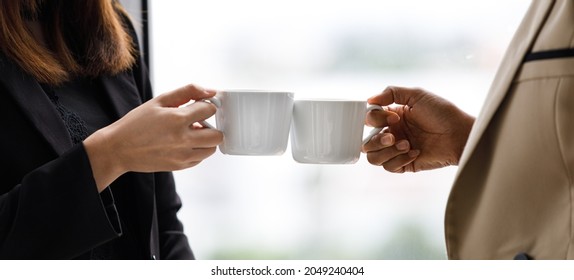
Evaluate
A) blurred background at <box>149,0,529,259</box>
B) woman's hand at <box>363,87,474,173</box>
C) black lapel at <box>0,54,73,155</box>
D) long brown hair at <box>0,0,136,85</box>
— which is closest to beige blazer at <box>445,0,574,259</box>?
woman's hand at <box>363,87,474,173</box>

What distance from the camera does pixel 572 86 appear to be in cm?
68

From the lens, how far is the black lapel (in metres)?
1.04

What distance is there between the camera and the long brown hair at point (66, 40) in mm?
1099

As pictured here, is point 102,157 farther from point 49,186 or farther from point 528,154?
point 528,154

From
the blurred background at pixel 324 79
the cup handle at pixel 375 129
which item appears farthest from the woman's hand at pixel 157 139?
the blurred background at pixel 324 79

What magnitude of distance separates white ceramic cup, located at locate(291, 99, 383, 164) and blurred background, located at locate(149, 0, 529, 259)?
0.76 meters

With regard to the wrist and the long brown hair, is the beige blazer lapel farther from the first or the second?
the long brown hair

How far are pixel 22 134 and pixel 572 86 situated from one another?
82 cm

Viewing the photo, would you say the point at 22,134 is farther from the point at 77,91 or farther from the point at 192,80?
the point at 192,80

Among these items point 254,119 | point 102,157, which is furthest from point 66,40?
point 254,119

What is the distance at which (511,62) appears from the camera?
28.6 inches

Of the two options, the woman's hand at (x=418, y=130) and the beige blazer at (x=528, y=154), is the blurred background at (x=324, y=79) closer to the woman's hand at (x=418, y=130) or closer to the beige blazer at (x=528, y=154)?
the woman's hand at (x=418, y=130)
